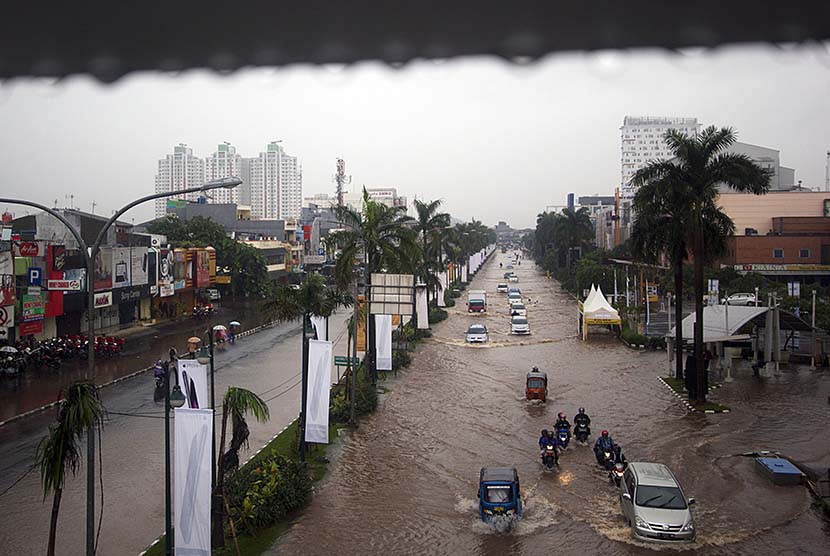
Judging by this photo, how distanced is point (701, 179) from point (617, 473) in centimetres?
842

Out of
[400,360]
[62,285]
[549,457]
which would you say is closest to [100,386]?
[62,285]

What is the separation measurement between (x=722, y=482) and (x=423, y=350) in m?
17.2

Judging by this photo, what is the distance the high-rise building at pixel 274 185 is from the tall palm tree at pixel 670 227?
118 meters

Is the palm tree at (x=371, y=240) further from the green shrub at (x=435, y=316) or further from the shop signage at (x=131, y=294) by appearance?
the green shrub at (x=435, y=316)

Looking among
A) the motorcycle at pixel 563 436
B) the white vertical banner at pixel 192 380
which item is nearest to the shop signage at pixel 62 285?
the white vertical banner at pixel 192 380

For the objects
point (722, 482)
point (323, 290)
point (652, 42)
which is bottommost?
point (722, 482)

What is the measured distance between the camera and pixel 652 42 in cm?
242

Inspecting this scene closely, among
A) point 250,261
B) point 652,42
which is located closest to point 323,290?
point 652,42

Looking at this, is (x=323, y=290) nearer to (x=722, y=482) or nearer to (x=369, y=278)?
(x=369, y=278)

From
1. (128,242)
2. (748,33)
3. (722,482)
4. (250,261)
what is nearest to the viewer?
(748,33)

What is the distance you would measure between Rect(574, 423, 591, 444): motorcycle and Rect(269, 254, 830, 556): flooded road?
0.87ft

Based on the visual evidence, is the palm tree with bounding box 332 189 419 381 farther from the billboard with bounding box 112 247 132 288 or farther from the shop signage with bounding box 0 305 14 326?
the billboard with bounding box 112 247 132 288

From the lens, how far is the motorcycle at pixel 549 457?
528 inches

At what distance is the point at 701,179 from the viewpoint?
17.9m
